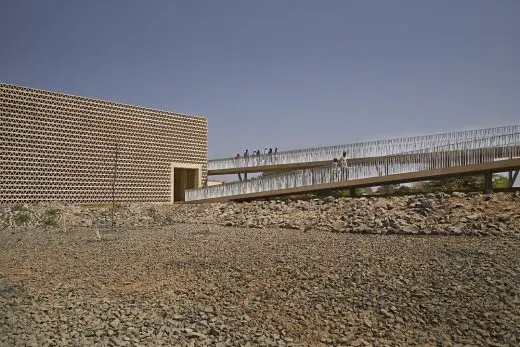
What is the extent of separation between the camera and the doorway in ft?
93.6

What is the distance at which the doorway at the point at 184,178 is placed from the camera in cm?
2851

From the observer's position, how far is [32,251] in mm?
10234

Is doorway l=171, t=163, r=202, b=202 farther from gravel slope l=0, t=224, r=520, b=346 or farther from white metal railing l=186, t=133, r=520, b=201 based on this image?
gravel slope l=0, t=224, r=520, b=346

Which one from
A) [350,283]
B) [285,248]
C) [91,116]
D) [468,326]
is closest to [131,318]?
[350,283]

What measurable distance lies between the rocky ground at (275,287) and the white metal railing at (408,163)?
320 centimetres

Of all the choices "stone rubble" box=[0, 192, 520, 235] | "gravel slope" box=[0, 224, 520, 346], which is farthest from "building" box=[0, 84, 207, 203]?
"gravel slope" box=[0, 224, 520, 346]

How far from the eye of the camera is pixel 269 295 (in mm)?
6227

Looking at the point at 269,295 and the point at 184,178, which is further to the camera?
the point at 184,178

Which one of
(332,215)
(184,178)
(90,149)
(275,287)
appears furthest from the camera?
(184,178)

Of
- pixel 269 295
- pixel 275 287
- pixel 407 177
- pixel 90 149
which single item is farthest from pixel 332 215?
pixel 90 149

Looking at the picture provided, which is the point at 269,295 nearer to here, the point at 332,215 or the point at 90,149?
the point at 332,215

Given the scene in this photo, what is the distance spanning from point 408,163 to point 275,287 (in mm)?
12118

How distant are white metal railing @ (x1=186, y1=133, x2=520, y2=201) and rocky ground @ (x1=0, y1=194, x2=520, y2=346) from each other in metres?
3.20

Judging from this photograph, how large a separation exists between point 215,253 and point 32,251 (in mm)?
4514
